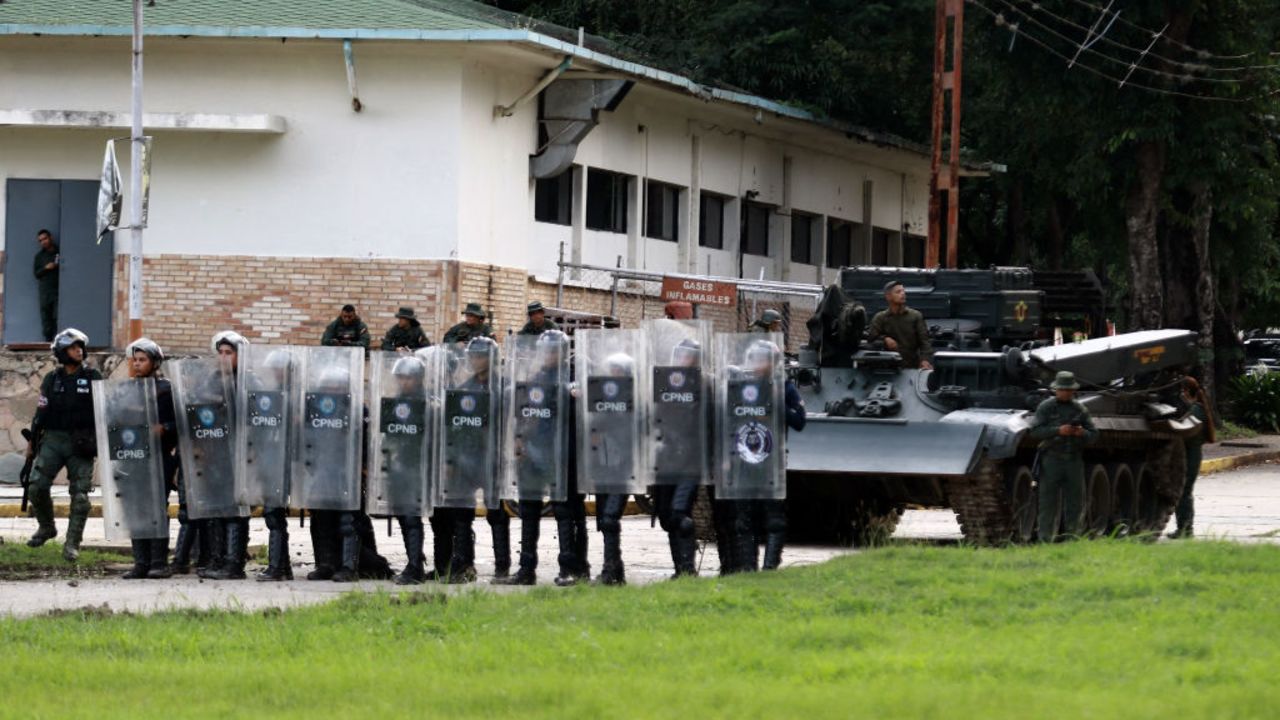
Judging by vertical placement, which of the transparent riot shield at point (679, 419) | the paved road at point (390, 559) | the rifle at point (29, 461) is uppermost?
the transparent riot shield at point (679, 419)

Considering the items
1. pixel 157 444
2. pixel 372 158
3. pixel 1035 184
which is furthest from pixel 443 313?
pixel 1035 184

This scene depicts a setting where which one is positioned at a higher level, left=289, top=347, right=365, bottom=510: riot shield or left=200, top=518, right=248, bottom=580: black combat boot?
left=289, top=347, right=365, bottom=510: riot shield

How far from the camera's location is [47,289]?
28266mm

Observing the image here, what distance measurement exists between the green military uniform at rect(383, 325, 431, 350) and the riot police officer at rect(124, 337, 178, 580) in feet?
7.77

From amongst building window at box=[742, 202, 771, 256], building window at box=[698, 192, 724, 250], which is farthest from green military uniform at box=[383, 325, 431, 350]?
building window at box=[742, 202, 771, 256]

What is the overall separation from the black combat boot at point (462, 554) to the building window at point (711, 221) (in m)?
18.5

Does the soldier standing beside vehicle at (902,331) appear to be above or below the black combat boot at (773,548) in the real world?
above

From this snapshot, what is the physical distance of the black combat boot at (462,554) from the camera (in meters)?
16.0

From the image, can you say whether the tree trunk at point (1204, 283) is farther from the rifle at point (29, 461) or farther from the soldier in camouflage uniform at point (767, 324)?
the rifle at point (29, 461)

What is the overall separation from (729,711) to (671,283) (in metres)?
18.1

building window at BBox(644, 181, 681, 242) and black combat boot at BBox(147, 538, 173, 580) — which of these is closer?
black combat boot at BBox(147, 538, 173, 580)

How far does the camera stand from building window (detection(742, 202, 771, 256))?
35.9 metres

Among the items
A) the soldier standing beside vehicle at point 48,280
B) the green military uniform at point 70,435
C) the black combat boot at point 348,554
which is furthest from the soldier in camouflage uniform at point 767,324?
the soldier standing beside vehicle at point 48,280

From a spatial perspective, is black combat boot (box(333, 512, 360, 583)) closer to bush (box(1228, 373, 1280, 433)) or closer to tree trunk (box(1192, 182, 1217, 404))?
tree trunk (box(1192, 182, 1217, 404))
